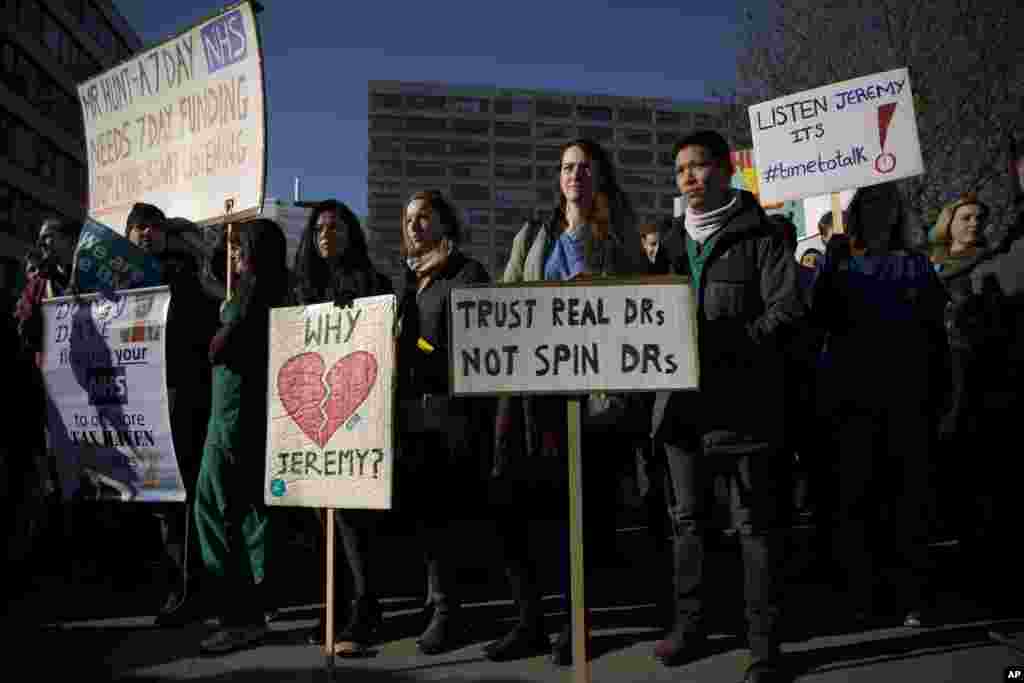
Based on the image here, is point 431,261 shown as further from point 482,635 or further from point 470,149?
point 470,149

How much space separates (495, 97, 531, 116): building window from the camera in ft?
260

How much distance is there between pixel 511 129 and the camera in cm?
A: 7919

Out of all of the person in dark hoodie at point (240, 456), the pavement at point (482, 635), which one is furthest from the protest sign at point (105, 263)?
the pavement at point (482, 635)

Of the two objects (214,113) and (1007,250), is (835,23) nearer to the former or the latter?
(1007,250)

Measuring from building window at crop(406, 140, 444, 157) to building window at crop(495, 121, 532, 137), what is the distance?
6.32 m

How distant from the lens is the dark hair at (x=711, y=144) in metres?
3.00

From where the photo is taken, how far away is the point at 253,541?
3.41m

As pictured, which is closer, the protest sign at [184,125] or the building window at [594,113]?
the protest sign at [184,125]

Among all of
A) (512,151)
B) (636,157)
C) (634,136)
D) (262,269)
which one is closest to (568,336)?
(262,269)

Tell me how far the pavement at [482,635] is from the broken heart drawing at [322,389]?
1.00 m

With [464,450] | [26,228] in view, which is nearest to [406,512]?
[464,450]

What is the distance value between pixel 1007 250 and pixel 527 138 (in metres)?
78.9

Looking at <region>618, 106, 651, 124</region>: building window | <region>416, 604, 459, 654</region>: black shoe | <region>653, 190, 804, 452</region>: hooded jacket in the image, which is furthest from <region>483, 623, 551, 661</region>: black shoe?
<region>618, 106, 651, 124</region>: building window

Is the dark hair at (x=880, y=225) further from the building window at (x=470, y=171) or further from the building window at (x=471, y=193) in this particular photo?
the building window at (x=470, y=171)
